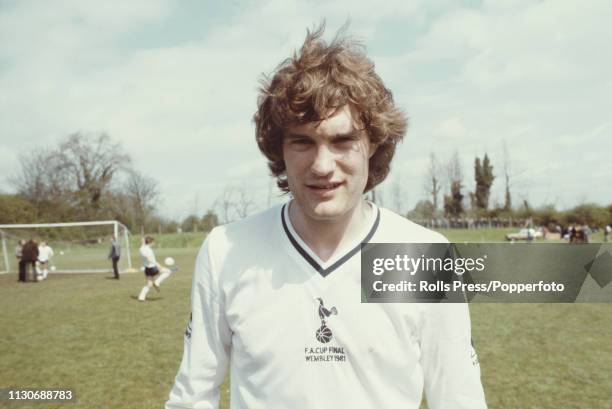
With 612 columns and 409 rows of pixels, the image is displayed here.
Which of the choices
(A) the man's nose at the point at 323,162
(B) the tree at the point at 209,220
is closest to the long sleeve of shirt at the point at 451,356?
(A) the man's nose at the point at 323,162

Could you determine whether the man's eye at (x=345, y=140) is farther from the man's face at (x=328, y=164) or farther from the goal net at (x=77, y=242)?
the goal net at (x=77, y=242)

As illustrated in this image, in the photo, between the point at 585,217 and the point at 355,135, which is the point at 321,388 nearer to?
the point at 355,135

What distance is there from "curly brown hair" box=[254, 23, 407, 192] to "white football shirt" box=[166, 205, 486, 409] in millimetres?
546

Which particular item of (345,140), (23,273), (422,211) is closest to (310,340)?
(345,140)

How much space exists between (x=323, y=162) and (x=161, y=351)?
7.46 metres

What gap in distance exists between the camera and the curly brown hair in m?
1.98

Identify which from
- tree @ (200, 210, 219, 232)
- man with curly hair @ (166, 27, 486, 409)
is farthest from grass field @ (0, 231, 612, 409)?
tree @ (200, 210, 219, 232)

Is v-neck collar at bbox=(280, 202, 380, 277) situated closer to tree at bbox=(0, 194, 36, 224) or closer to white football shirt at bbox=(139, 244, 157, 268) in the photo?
white football shirt at bbox=(139, 244, 157, 268)

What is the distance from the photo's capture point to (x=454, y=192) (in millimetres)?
63156

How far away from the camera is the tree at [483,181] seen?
65.2 meters

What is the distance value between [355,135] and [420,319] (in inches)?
32.9

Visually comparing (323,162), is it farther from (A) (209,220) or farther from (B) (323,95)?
(A) (209,220)

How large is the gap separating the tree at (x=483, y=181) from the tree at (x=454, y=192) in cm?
298

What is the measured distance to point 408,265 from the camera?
86.4 inches
